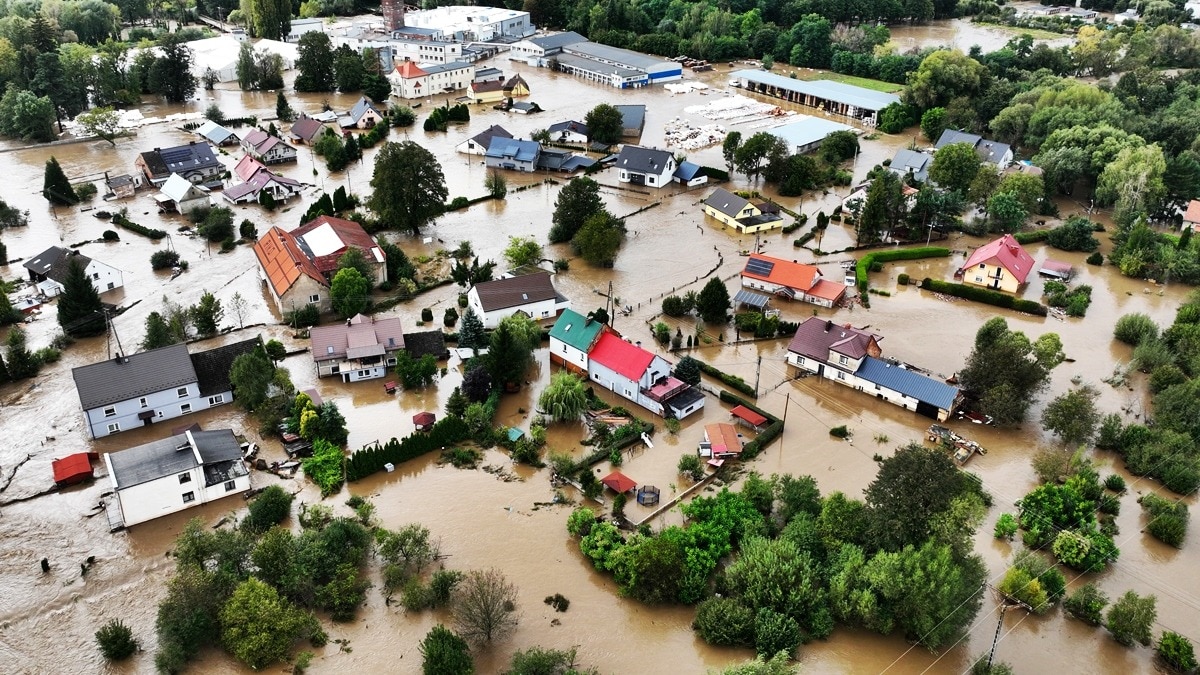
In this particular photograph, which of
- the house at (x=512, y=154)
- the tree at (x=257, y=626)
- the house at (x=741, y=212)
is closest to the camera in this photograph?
the tree at (x=257, y=626)

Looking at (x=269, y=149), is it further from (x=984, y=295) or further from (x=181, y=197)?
(x=984, y=295)

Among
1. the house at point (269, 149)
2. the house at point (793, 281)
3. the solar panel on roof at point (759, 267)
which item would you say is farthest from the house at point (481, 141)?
the house at point (793, 281)

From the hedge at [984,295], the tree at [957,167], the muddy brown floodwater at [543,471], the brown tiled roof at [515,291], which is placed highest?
the tree at [957,167]

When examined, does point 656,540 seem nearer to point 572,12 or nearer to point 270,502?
point 270,502

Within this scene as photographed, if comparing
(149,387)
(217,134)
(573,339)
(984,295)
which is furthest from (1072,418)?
(217,134)

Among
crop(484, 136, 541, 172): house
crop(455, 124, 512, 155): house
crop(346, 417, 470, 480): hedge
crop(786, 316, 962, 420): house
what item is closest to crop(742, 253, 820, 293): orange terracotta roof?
crop(786, 316, 962, 420): house

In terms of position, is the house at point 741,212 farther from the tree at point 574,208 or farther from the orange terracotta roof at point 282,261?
the orange terracotta roof at point 282,261
